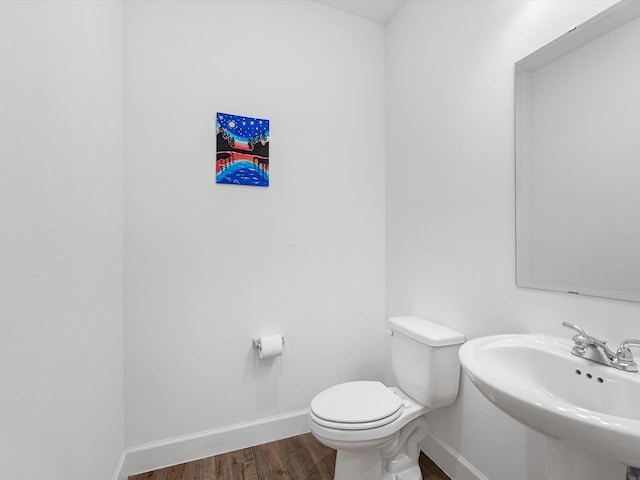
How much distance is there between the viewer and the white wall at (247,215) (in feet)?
5.04

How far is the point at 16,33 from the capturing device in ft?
2.31

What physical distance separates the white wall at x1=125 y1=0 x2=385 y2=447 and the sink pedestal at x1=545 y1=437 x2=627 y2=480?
3.95 ft

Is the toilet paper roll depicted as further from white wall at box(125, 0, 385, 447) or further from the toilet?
the toilet

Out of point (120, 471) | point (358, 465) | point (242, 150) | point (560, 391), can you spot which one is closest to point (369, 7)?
point (242, 150)

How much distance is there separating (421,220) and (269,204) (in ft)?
2.94

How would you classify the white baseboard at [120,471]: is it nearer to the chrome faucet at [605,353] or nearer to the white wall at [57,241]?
the white wall at [57,241]

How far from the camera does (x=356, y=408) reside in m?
1.31

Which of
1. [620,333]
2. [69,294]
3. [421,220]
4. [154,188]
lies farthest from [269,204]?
[620,333]

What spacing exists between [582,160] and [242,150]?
5.01ft

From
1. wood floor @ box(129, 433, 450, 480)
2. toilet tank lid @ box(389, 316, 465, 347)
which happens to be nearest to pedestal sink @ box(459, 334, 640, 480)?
toilet tank lid @ box(389, 316, 465, 347)

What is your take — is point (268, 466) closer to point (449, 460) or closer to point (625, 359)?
point (449, 460)

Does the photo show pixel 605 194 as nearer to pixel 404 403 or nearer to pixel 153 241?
pixel 404 403

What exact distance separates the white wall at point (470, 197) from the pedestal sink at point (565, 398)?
0.17m

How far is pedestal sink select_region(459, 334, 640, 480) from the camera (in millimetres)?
572
